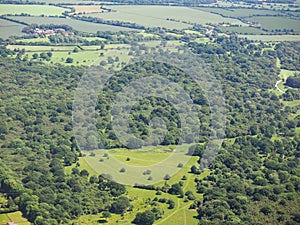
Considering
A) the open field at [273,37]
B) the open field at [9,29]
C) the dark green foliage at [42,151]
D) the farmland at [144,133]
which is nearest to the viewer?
the dark green foliage at [42,151]

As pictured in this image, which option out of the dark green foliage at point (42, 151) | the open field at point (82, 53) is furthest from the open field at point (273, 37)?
the dark green foliage at point (42, 151)

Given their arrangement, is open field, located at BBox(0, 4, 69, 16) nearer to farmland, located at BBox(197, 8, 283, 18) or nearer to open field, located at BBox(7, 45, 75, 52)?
open field, located at BBox(7, 45, 75, 52)

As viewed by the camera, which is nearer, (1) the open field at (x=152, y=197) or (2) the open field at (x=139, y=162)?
(1) the open field at (x=152, y=197)

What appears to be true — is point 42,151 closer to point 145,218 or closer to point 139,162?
point 139,162

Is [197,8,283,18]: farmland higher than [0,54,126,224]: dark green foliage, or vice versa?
[197,8,283,18]: farmland

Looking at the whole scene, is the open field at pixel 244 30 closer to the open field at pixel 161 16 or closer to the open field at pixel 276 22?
the open field at pixel 276 22

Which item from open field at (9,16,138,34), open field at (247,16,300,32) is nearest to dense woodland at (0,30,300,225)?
open field at (9,16,138,34)
